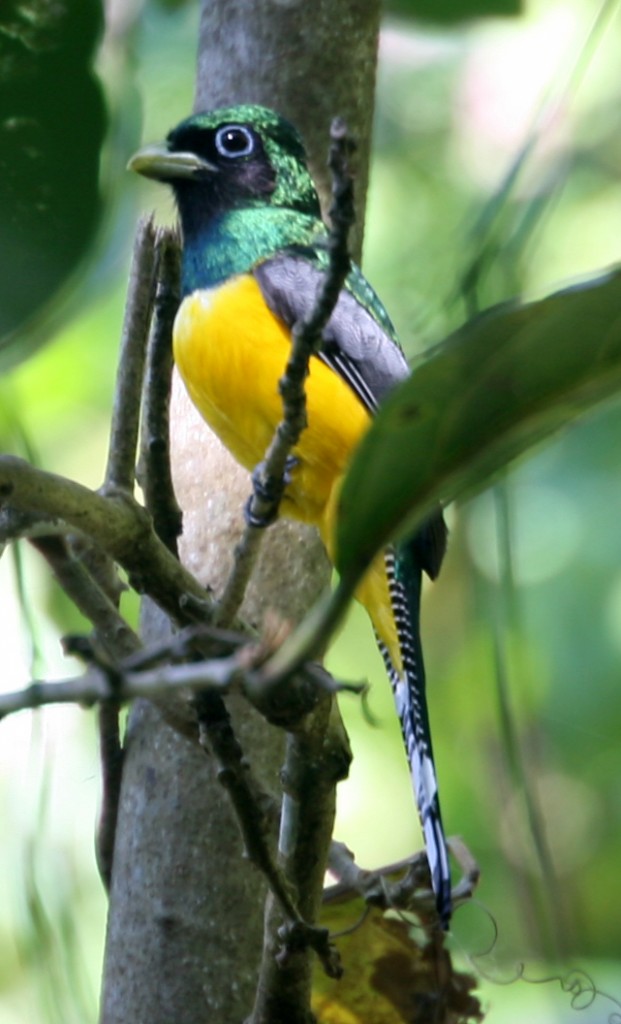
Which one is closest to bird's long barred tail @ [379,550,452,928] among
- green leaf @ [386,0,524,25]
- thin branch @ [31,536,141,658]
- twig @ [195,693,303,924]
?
twig @ [195,693,303,924]

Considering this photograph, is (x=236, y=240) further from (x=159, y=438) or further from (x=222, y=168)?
(x=159, y=438)

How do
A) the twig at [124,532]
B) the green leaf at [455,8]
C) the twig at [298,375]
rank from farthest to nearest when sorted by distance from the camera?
1. the green leaf at [455,8]
2. the twig at [124,532]
3. the twig at [298,375]

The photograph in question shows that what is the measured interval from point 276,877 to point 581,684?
182cm

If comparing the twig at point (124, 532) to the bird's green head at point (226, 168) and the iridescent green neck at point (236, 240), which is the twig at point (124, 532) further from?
the bird's green head at point (226, 168)

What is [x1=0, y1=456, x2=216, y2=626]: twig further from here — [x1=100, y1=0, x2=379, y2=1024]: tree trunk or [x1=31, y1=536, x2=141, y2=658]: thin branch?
[x1=100, y1=0, x2=379, y2=1024]: tree trunk

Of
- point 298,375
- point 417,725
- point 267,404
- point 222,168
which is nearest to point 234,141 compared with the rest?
point 222,168

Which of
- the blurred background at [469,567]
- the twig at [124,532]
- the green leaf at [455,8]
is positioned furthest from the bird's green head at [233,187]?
the twig at [124,532]

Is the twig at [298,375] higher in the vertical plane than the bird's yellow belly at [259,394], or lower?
higher

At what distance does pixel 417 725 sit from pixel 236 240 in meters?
1.00

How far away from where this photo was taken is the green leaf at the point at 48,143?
5.75 ft

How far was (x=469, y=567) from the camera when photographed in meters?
2.99

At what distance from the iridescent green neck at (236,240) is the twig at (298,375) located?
104cm

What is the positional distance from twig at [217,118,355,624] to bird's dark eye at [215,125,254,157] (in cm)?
115

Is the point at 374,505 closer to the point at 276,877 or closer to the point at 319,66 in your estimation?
the point at 276,877
